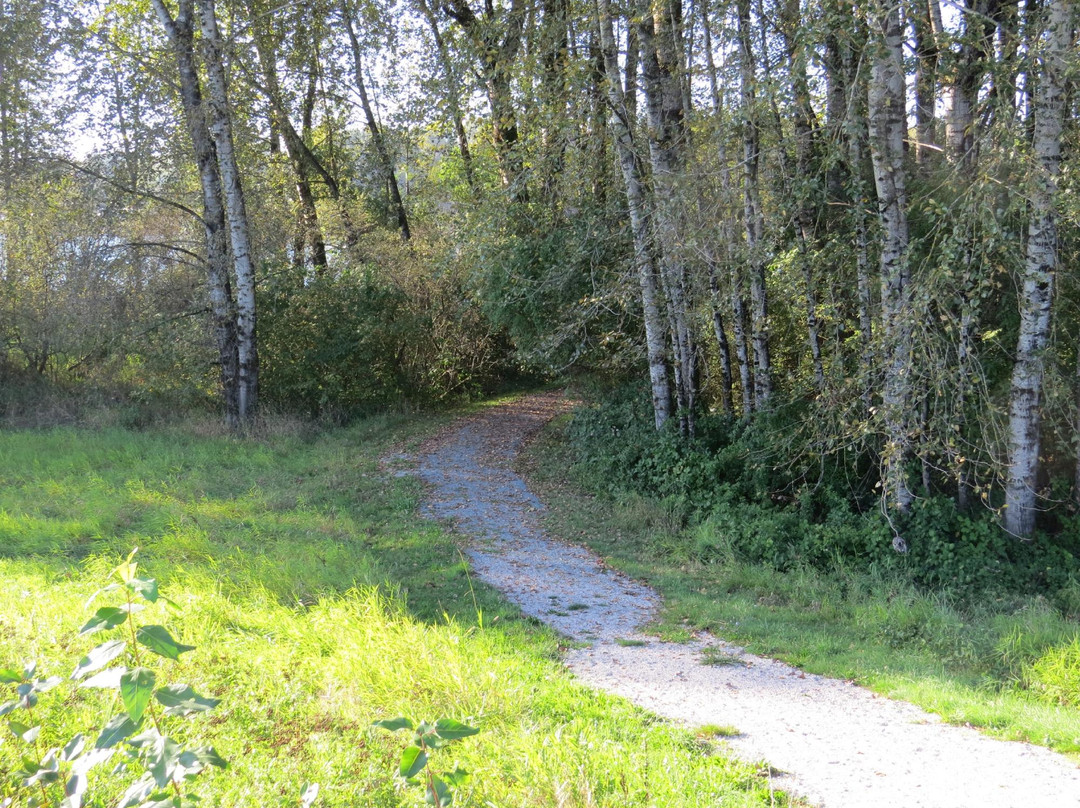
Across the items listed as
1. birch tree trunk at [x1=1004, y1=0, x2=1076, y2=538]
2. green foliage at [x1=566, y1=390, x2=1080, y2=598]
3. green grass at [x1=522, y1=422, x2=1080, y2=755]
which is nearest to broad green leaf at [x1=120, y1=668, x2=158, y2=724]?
green grass at [x1=522, y1=422, x2=1080, y2=755]

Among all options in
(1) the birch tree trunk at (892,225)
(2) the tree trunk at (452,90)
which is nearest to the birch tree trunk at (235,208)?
(2) the tree trunk at (452,90)

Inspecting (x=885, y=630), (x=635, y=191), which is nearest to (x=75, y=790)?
(x=885, y=630)

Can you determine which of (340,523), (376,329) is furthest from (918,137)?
(376,329)

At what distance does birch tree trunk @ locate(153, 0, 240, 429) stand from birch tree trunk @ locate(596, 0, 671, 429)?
8.40 metres

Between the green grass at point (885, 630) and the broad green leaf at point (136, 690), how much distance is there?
15.3ft

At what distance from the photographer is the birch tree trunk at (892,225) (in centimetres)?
798

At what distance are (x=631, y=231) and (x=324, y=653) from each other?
29.6ft

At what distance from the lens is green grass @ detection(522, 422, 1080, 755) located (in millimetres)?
5231

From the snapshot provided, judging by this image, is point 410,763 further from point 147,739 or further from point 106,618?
point 106,618

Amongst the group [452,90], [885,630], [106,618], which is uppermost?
[452,90]

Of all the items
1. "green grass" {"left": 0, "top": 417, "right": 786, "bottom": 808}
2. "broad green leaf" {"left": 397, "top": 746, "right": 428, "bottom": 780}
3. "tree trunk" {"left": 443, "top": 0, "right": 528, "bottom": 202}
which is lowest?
"green grass" {"left": 0, "top": 417, "right": 786, "bottom": 808}

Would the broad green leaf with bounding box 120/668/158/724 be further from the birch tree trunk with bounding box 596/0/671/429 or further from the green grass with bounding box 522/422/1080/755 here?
the birch tree trunk with bounding box 596/0/671/429

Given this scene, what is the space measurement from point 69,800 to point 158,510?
849 cm

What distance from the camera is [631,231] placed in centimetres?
1277
